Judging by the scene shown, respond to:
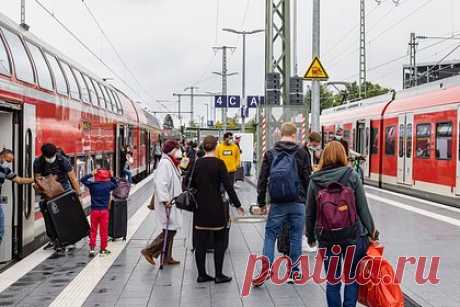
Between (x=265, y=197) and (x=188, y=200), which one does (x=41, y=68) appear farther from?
(x=265, y=197)

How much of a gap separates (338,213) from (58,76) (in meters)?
8.22

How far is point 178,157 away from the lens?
8.63 m

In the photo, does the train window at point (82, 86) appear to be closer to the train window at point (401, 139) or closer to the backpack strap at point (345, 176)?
the train window at point (401, 139)

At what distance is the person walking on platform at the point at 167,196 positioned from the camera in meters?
8.16

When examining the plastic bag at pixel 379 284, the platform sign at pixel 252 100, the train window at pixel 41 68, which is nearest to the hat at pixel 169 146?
the train window at pixel 41 68

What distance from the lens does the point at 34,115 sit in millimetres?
9656

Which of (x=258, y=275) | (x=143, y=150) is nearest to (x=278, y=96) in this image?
(x=258, y=275)

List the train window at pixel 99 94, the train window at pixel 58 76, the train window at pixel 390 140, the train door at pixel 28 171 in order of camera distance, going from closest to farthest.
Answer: the train door at pixel 28 171
the train window at pixel 58 76
the train window at pixel 99 94
the train window at pixel 390 140

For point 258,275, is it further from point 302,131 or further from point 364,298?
point 302,131

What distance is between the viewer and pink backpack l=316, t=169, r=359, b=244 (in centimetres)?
528

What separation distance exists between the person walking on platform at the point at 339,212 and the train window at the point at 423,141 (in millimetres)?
12196

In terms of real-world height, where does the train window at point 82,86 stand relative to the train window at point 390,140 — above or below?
above

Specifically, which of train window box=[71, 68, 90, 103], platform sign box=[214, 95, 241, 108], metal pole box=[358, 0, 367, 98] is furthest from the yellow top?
metal pole box=[358, 0, 367, 98]

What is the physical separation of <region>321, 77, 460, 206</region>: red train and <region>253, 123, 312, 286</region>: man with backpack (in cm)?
891
